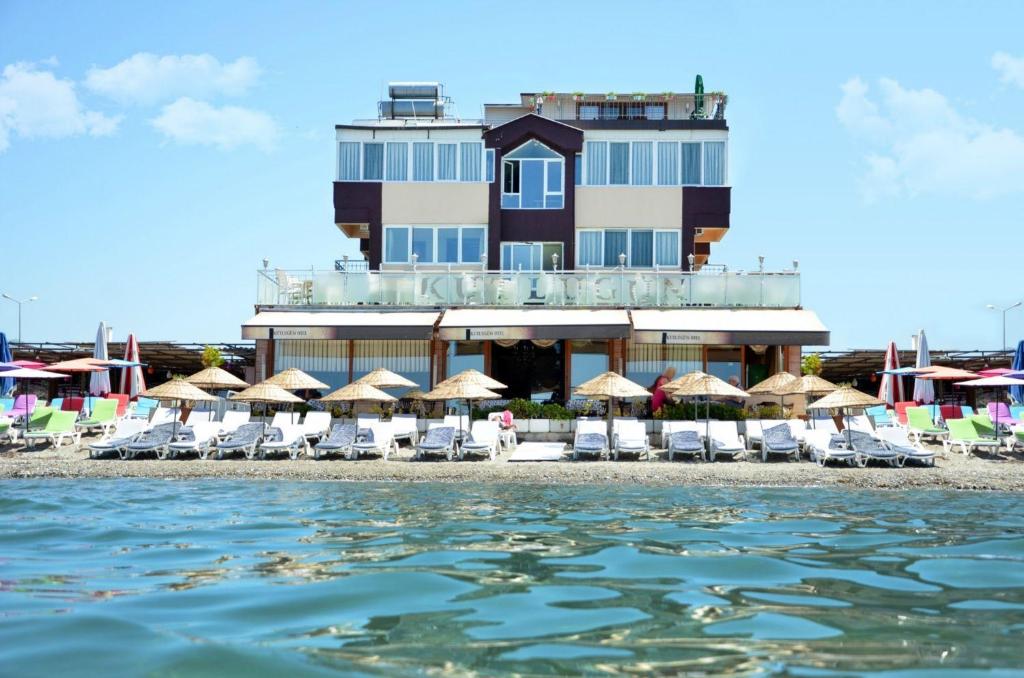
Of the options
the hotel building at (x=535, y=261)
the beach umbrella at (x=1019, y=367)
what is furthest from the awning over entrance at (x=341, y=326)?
the beach umbrella at (x=1019, y=367)

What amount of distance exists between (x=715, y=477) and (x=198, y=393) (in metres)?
11.8

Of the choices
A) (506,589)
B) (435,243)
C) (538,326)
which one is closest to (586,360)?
(538,326)

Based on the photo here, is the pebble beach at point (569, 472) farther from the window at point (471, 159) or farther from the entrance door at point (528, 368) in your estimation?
the window at point (471, 159)

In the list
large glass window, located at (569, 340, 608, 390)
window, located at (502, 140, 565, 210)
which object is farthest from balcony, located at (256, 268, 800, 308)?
window, located at (502, 140, 565, 210)

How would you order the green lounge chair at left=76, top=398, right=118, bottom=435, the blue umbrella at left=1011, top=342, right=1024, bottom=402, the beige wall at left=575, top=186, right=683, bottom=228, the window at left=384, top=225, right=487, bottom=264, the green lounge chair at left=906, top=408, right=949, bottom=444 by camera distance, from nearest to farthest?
the green lounge chair at left=906, top=408, right=949, bottom=444 → the green lounge chair at left=76, top=398, right=118, bottom=435 → the blue umbrella at left=1011, top=342, right=1024, bottom=402 → the beige wall at left=575, top=186, right=683, bottom=228 → the window at left=384, top=225, right=487, bottom=264

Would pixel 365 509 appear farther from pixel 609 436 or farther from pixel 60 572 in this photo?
pixel 609 436

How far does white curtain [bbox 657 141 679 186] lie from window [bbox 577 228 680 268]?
67.2 inches

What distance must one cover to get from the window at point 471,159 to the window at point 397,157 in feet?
5.93

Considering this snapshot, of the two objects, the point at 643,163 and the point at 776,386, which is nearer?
the point at 776,386

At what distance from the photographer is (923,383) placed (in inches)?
1217

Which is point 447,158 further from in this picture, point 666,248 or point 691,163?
point 691,163

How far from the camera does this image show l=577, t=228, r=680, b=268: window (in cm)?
3139

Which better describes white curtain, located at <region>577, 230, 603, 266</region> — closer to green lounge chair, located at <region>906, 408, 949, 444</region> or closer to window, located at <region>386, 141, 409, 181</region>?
window, located at <region>386, 141, 409, 181</region>

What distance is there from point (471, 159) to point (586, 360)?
7.94 metres
